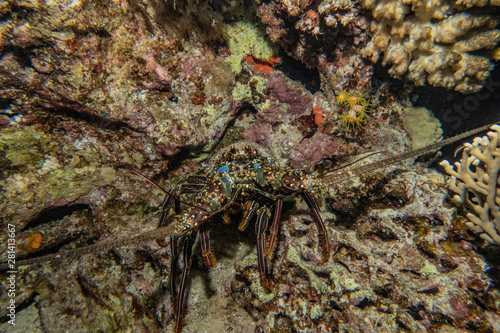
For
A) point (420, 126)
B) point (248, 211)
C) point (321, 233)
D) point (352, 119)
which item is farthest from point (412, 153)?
point (420, 126)

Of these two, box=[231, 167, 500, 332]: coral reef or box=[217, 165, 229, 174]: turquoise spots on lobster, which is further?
box=[217, 165, 229, 174]: turquoise spots on lobster

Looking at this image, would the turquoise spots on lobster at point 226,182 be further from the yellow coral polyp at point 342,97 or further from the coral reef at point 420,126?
the coral reef at point 420,126

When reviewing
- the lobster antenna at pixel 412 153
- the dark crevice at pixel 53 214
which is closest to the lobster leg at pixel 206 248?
the lobster antenna at pixel 412 153

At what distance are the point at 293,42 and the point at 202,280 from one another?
15.5ft

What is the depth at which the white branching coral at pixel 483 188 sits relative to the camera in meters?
2.45

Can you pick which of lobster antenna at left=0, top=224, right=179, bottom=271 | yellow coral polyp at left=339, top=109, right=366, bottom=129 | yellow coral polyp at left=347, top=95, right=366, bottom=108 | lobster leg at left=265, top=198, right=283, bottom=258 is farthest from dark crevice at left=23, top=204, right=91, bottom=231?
yellow coral polyp at left=347, top=95, right=366, bottom=108

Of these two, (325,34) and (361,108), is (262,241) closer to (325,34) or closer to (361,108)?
(361,108)

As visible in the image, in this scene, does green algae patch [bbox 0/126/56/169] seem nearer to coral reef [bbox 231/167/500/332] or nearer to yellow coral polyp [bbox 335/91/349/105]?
coral reef [bbox 231/167/500/332]

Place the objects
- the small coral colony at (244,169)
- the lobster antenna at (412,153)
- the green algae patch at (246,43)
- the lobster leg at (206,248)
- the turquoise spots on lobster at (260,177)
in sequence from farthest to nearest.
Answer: the green algae patch at (246,43) → the turquoise spots on lobster at (260,177) → the lobster leg at (206,248) → the small coral colony at (244,169) → the lobster antenna at (412,153)

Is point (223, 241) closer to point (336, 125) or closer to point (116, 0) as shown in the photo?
point (336, 125)

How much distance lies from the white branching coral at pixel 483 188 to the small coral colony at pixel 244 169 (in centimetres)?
2

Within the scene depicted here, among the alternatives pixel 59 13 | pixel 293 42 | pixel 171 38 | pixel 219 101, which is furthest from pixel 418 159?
pixel 59 13

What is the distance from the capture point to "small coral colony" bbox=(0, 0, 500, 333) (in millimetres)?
2742

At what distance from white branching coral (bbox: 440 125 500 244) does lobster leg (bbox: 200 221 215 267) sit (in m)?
3.12
